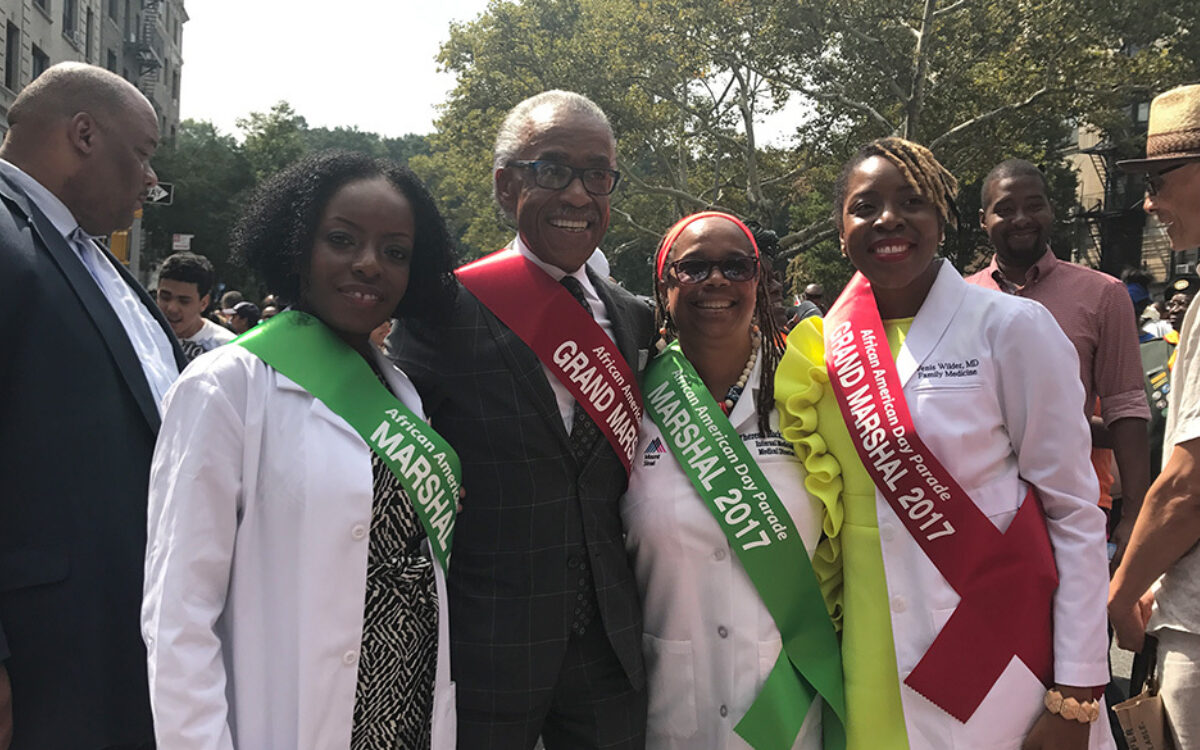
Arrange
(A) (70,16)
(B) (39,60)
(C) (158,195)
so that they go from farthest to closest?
(A) (70,16), (B) (39,60), (C) (158,195)

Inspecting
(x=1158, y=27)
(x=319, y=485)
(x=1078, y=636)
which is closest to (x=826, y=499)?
(x=1078, y=636)

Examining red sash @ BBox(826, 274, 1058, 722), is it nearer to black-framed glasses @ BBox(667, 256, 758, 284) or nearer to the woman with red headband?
the woman with red headband

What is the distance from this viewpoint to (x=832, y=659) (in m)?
2.46

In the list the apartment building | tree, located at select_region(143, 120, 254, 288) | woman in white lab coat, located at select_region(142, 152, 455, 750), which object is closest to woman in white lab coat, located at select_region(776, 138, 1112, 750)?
woman in white lab coat, located at select_region(142, 152, 455, 750)

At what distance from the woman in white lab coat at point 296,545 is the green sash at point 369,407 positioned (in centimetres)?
3

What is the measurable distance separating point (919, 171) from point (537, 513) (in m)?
1.45

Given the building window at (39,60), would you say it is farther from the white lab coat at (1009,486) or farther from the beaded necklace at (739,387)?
the white lab coat at (1009,486)

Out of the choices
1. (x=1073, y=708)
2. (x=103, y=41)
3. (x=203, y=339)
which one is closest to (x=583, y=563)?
(x=1073, y=708)

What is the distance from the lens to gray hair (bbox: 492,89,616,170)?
265 centimetres

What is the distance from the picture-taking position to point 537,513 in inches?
94.2

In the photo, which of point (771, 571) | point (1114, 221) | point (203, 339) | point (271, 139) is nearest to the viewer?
point (771, 571)

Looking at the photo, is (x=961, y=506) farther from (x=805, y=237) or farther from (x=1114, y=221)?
(x=1114, y=221)

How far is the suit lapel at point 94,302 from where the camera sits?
2340 millimetres

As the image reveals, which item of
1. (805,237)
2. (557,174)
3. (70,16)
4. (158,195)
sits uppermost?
(70,16)
